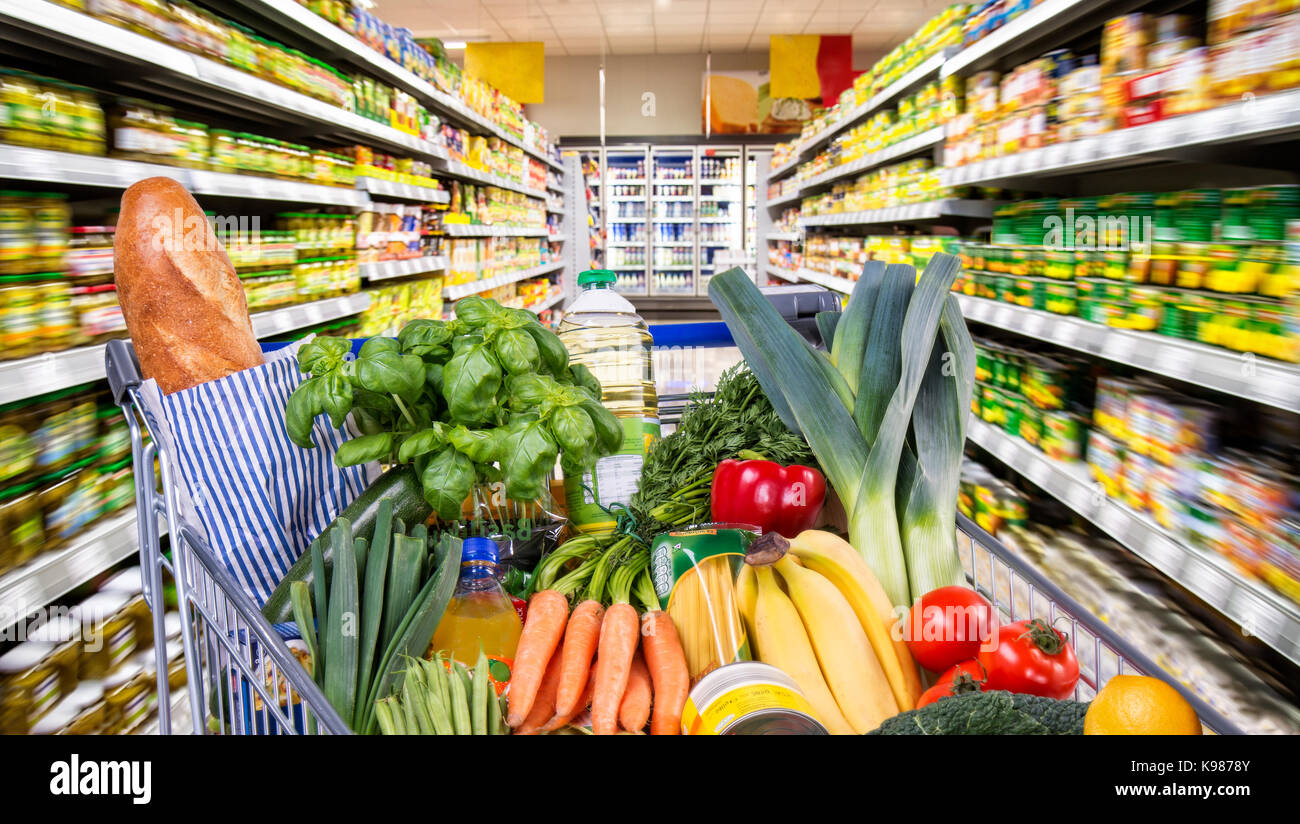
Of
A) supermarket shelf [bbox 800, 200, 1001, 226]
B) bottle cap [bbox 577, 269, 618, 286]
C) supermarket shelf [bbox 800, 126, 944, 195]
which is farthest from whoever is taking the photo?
supermarket shelf [bbox 800, 126, 944, 195]

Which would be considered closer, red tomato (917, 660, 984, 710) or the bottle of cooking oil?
red tomato (917, 660, 984, 710)

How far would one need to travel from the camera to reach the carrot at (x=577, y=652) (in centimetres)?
89

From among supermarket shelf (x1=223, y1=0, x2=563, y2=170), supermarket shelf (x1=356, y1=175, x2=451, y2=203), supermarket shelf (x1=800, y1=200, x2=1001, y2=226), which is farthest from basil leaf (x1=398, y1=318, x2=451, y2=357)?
supermarket shelf (x1=356, y1=175, x2=451, y2=203)

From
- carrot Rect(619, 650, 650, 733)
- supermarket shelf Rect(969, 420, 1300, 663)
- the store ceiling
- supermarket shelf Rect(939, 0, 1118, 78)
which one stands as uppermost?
the store ceiling

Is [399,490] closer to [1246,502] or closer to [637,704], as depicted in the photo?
[637,704]

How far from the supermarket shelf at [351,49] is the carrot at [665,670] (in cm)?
282

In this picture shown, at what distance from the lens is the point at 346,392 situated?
3.28ft

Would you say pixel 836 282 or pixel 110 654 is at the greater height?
pixel 836 282

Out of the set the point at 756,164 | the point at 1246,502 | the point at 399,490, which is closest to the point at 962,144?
the point at 1246,502

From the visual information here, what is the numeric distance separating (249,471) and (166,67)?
171 cm

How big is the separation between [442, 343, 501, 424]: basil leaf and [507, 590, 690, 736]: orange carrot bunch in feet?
0.81

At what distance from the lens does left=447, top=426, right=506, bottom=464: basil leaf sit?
0.95 meters

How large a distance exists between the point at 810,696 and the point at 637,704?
19cm

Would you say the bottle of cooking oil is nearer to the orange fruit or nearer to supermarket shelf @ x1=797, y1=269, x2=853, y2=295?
the orange fruit
